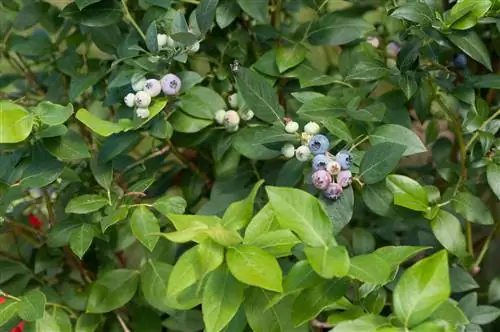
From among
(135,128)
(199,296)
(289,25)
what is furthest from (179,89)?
(289,25)

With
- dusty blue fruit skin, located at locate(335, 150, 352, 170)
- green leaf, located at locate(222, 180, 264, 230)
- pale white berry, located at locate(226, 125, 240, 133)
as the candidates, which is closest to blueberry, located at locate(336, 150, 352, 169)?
dusty blue fruit skin, located at locate(335, 150, 352, 170)

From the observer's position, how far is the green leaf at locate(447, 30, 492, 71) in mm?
831

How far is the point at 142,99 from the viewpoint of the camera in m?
0.83

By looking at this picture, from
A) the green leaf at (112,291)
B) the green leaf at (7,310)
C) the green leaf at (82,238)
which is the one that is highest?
the green leaf at (82,238)

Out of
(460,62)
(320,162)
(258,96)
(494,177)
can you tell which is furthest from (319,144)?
(460,62)

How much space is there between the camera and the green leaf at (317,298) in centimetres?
63

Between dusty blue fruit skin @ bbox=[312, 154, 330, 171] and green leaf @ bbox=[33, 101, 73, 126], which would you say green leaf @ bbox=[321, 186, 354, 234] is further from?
green leaf @ bbox=[33, 101, 73, 126]

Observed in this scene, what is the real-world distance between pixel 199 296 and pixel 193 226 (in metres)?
0.10

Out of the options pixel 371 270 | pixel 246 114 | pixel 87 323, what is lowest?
pixel 87 323

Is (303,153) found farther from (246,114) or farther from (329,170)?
(246,114)

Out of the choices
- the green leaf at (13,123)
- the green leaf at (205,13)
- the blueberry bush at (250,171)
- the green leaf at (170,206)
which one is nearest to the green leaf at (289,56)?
the blueberry bush at (250,171)

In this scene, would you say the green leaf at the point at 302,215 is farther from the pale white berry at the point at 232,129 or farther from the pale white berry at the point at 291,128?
the pale white berry at the point at 232,129

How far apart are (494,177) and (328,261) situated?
0.36m

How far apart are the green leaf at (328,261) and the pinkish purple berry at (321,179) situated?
0.51ft
